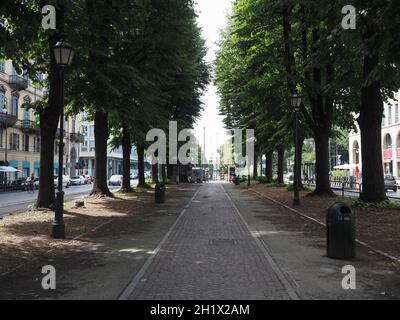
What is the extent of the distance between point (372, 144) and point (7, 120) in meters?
46.1

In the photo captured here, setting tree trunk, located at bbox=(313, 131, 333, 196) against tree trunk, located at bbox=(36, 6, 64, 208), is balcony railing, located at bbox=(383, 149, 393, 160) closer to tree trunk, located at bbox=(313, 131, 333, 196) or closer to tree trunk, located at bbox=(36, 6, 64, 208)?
tree trunk, located at bbox=(313, 131, 333, 196)

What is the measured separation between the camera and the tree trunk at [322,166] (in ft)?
84.2

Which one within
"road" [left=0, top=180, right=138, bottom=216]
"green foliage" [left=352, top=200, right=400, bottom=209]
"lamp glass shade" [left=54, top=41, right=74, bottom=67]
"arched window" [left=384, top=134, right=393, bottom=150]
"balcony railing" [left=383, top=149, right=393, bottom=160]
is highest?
"arched window" [left=384, top=134, right=393, bottom=150]

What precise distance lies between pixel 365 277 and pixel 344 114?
23060 millimetres

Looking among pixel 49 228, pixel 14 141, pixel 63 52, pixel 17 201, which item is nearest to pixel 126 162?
pixel 17 201

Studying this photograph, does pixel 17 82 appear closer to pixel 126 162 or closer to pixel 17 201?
pixel 126 162

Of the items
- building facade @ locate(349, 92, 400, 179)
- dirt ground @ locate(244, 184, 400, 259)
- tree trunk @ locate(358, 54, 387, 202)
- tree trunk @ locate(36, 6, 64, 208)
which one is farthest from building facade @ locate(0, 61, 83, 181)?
building facade @ locate(349, 92, 400, 179)

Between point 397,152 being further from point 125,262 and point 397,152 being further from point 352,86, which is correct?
point 125,262

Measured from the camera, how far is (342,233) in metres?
9.66

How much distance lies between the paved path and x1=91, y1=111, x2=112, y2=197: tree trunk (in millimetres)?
13131

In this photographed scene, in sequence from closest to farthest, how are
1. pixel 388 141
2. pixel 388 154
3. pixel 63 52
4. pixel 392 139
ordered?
pixel 63 52 < pixel 392 139 < pixel 388 154 < pixel 388 141

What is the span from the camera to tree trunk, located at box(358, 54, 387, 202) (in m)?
18.4

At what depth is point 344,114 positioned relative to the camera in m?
29.7
